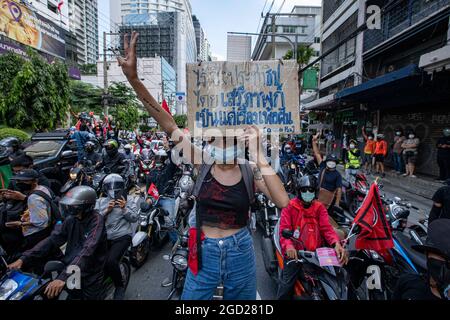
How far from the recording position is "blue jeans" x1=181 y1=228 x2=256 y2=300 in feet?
5.49

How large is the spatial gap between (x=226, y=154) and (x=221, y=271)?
29.6 inches

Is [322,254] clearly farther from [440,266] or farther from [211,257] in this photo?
[211,257]

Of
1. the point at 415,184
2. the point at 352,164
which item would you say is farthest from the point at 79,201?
the point at 415,184

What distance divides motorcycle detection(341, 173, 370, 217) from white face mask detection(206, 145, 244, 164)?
16.4 ft

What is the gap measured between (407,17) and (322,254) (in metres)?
13.8

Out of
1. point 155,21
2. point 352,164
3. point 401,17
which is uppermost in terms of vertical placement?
point 155,21

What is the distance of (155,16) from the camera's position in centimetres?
6625

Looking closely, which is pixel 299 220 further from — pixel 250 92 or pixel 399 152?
pixel 399 152

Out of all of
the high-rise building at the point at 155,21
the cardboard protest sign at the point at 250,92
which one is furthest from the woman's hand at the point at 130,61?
the high-rise building at the point at 155,21

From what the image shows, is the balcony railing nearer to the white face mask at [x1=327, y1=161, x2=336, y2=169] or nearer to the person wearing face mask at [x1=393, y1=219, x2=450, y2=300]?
the white face mask at [x1=327, y1=161, x2=336, y2=169]

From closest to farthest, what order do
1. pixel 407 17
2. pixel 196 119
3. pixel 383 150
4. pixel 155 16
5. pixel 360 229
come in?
pixel 360 229 < pixel 196 119 < pixel 383 150 < pixel 407 17 < pixel 155 16

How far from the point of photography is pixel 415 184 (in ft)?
30.7
